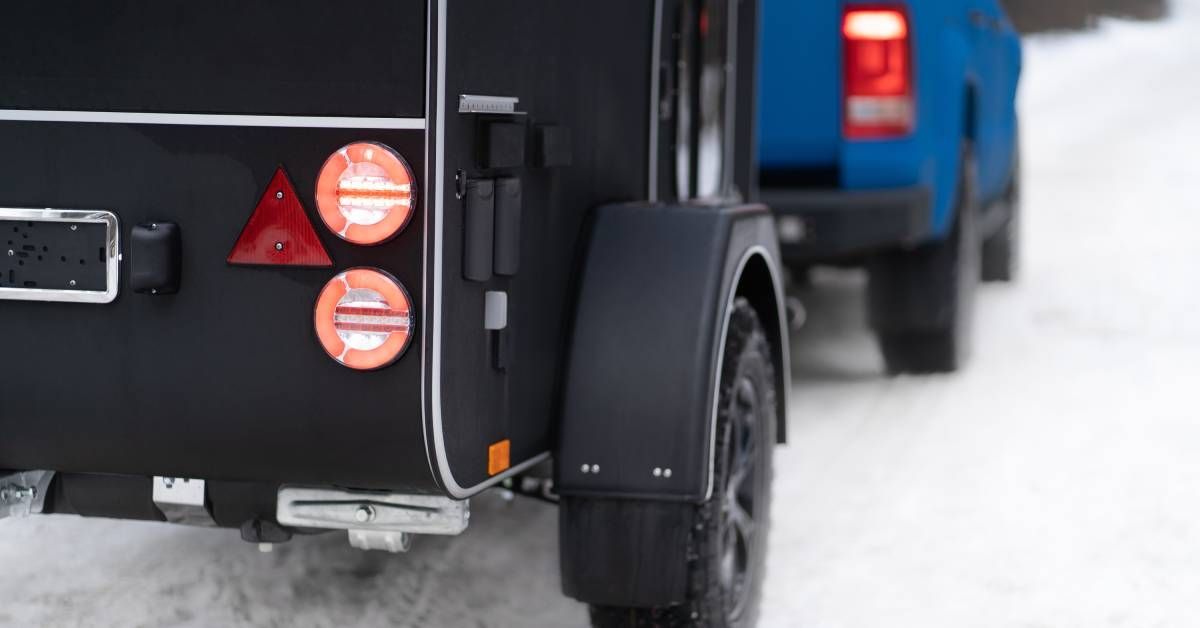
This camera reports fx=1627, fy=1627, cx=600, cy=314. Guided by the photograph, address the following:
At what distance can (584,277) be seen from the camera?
3.51m

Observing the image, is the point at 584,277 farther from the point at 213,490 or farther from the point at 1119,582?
the point at 1119,582

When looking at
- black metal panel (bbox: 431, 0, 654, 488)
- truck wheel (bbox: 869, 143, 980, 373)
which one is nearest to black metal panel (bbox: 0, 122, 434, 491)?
black metal panel (bbox: 431, 0, 654, 488)

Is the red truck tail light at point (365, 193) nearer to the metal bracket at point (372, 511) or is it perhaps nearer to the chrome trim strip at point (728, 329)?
the metal bracket at point (372, 511)

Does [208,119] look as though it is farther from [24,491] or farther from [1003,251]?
[1003,251]

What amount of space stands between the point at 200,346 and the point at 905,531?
2.83 meters

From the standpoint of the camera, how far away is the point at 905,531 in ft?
17.0

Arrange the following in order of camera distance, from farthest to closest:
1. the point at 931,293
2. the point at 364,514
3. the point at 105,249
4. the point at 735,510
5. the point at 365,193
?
the point at 931,293 < the point at 735,510 < the point at 364,514 < the point at 105,249 < the point at 365,193

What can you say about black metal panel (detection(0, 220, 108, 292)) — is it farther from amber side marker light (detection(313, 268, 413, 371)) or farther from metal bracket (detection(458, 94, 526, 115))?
metal bracket (detection(458, 94, 526, 115))

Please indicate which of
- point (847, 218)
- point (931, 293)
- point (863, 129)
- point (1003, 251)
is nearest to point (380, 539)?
point (847, 218)

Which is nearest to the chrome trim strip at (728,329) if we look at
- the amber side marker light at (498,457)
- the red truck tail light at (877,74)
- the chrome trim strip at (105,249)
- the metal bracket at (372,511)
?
the amber side marker light at (498,457)

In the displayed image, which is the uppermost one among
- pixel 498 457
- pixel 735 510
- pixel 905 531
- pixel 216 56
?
pixel 216 56

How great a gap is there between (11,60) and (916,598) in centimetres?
279

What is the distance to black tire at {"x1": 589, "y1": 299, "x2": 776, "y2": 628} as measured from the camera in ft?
11.7

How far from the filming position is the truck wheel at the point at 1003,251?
389 inches
